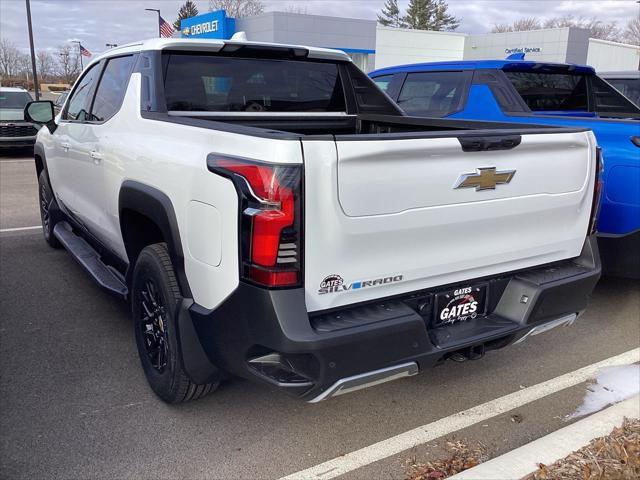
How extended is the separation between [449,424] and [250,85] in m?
2.47

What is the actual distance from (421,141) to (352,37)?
30726 mm

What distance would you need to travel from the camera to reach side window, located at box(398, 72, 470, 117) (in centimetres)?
605

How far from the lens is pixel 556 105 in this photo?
20.5 ft

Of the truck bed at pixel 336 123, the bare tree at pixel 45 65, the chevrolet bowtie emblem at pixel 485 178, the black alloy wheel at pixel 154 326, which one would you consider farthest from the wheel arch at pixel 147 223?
the bare tree at pixel 45 65

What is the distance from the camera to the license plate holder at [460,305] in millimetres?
2771

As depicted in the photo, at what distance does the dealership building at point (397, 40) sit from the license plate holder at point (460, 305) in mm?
27299

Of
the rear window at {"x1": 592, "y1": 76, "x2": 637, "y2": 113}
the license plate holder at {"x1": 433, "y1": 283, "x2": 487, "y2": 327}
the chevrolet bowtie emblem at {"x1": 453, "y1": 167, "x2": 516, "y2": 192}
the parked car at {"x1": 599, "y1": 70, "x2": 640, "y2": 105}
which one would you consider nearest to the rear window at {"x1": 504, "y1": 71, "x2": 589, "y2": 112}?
the rear window at {"x1": 592, "y1": 76, "x2": 637, "y2": 113}

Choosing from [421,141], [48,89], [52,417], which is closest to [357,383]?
[421,141]

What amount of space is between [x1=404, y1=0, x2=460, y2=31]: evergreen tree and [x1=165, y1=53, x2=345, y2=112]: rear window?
2640 inches

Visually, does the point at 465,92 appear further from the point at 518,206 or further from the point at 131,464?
the point at 131,464

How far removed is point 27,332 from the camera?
4230 mm

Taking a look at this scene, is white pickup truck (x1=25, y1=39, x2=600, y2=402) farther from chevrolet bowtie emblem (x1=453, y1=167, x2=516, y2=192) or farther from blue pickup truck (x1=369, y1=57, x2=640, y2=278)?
blue pickup truck (x1=369, y1=57, x2=640, y2=278)

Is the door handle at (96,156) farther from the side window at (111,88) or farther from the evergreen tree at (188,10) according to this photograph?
the evergreen tree at (188,10)

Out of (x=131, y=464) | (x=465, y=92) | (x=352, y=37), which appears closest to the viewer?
(x=131, y=464)
